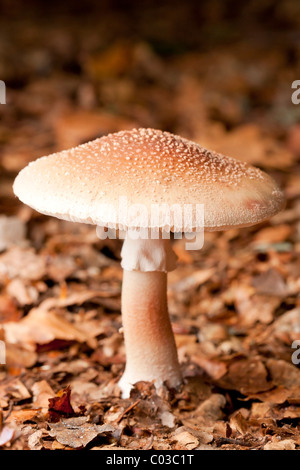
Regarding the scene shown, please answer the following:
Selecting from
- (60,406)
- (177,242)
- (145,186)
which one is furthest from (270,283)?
(145,186)

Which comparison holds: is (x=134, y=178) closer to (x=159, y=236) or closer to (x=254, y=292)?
(x=159, y=236)

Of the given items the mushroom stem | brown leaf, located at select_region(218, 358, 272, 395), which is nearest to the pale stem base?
the mushroom stem

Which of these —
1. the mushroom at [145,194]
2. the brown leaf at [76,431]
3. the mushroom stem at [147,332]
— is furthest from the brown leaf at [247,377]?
the brown leaf at [76,431]

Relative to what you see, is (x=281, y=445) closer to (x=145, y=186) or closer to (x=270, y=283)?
(x=145, y=186)

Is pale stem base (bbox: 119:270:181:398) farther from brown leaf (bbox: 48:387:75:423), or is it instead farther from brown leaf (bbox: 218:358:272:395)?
brown leaf (bbox: 48:387:75:423)

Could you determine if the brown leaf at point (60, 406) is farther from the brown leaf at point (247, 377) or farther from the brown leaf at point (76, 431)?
the brown leaf at point (247, 377)
